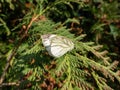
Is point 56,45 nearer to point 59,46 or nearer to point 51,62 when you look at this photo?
point 59,46

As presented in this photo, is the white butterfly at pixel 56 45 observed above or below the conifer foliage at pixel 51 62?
above

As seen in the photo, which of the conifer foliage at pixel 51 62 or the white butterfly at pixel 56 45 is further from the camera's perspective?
the conifer foliage at pixel 51 62

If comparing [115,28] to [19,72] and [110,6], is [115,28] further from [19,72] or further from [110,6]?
[19,72]

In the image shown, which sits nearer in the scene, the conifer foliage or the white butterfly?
the white butterfly

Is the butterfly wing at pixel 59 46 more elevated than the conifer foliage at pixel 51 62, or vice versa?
the butterfly wing at pixel 59 46

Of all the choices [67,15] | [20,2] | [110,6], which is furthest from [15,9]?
[110,6]

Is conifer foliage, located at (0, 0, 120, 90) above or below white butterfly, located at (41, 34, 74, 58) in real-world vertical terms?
below

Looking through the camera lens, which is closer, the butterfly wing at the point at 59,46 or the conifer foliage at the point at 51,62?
the butterfly wing at the point at 59,46

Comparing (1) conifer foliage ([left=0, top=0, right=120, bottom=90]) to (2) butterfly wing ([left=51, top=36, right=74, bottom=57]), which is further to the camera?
(1) conifer foliage ([left=0, top=0, right=120, bottom=90])

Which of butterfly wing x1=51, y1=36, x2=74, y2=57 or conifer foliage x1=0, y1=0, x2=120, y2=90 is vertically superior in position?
butterfly wing x1=51, y1=36, x2=74, y2=57
